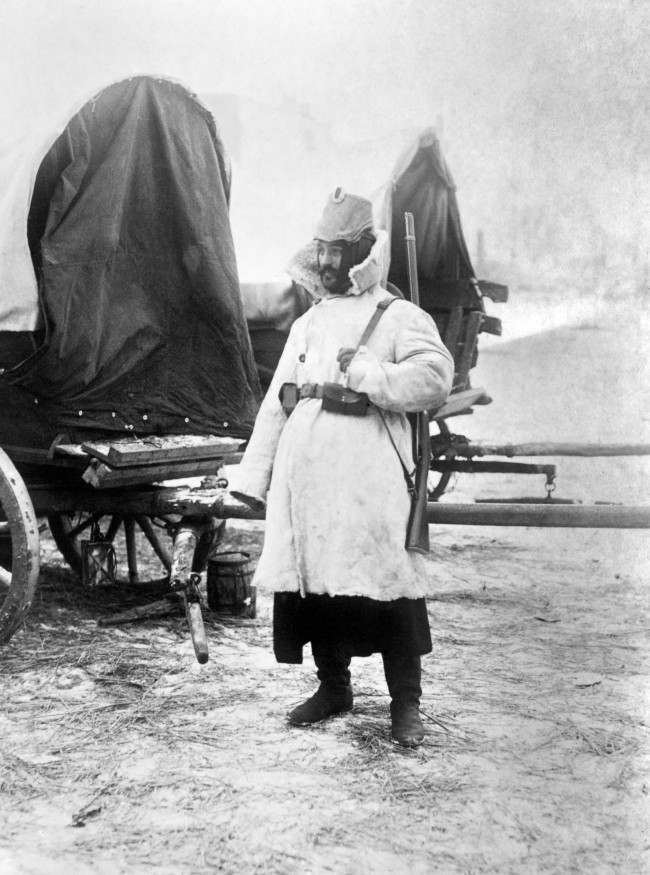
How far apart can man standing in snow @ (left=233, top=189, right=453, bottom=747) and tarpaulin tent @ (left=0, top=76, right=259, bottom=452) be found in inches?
42.6

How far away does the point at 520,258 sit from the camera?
23.5ft

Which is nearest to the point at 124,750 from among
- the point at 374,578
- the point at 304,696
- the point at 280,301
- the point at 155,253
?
the point at 304,696

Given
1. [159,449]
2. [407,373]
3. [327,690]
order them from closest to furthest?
1. [407,373]
2. [327,690]
3. [159,449]

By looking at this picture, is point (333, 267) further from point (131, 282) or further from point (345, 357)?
point (131, 282)

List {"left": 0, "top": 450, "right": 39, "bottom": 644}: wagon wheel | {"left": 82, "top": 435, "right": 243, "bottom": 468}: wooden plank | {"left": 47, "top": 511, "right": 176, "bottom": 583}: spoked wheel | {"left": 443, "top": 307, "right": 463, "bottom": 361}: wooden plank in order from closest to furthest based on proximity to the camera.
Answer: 1. {"left": 0, "top": 450, "right": 39, "bottom": 644}: wagon wheel
2. {"left": 82, "top": 435, "right": 243, "bottom": 468}: wooden plank
3. {"left": 47, "top": 511, "right": 176, "bottom": 583}: spoked wheel
4. {"left": 443, "top": 307, "right": 463, "bottom": 361}: wooden plank

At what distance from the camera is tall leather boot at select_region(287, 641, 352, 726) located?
2.81 meters

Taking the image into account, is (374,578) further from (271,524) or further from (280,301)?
(280,301)

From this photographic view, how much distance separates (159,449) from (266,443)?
874mm

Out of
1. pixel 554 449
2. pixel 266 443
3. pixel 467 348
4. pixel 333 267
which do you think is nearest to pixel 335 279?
pixel 333 267

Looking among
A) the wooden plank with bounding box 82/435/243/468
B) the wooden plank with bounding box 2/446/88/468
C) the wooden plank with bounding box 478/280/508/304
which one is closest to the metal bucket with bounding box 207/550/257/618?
the wooden plank with bounding box 82/435/243/468

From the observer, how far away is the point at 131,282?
3746 millimetres

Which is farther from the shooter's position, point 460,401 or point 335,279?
point 460,401

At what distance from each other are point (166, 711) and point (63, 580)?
2.07 m

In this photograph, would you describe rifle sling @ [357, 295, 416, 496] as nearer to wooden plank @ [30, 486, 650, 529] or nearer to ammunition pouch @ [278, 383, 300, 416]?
ammunition pouch @ [278, 383, 300, 416]
